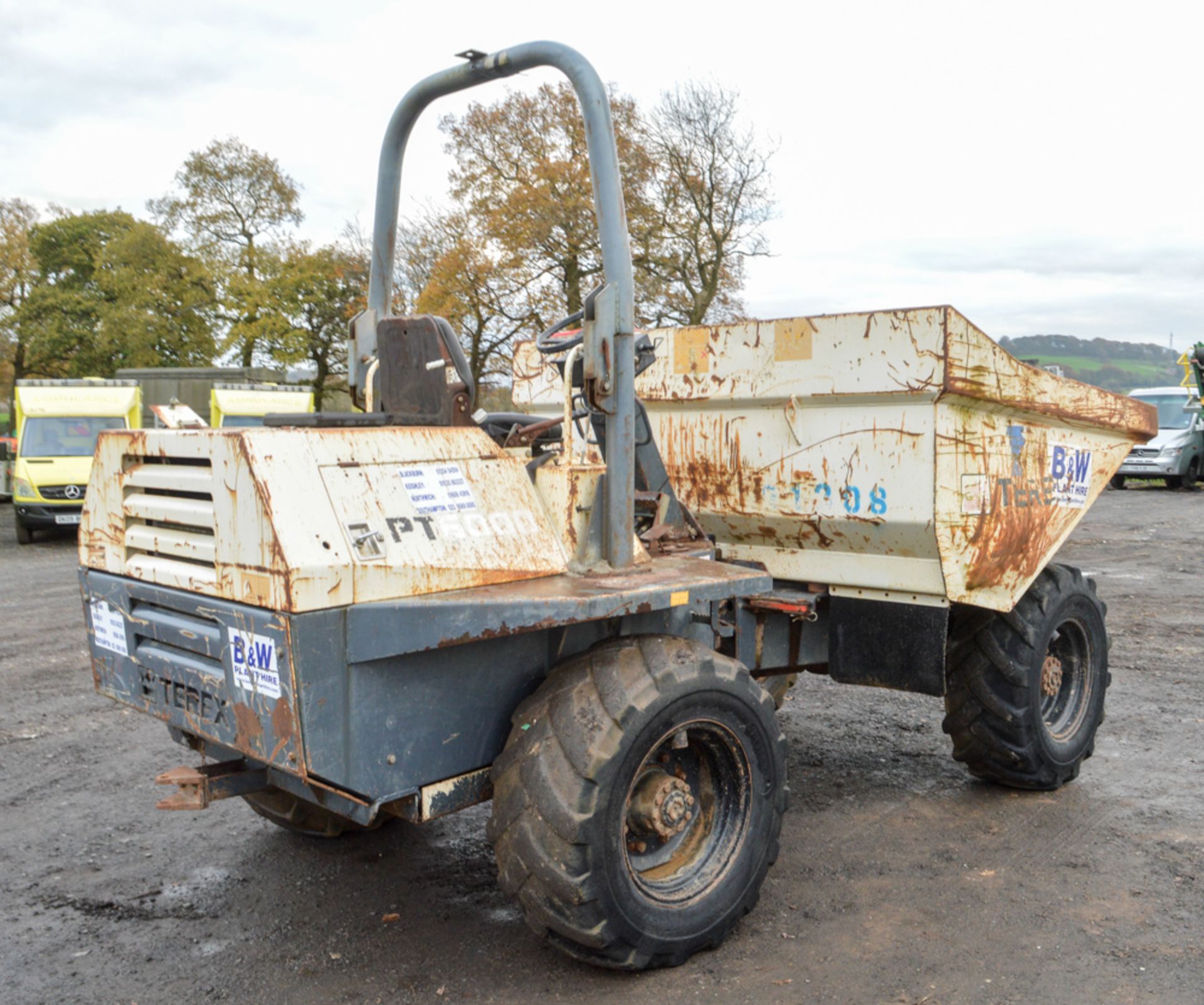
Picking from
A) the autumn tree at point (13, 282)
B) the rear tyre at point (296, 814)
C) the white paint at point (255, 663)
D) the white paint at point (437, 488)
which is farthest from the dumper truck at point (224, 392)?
the white paint at point (255, 663)

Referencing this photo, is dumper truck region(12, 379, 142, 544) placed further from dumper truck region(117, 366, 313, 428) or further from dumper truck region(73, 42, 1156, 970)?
dumper truck region(73, 42, 1156, 970)

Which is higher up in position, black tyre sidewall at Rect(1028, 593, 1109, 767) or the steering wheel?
the steering wheel

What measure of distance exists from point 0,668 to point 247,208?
30047 millimetres

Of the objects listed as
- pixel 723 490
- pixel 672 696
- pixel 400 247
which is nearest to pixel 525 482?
pixel 672 696

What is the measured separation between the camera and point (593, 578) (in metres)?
3.50

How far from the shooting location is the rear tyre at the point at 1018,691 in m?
4.87

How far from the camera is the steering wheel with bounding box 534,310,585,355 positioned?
364 centimetres

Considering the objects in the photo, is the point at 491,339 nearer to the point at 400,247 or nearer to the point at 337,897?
the point at 400,247

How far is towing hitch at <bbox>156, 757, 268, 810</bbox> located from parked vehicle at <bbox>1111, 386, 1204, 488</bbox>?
22.3 meters

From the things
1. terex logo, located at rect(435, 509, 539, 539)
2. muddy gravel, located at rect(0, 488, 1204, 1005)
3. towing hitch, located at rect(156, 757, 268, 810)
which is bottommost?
muddy gravel, located at rect(0, 488, 1204, 1005)

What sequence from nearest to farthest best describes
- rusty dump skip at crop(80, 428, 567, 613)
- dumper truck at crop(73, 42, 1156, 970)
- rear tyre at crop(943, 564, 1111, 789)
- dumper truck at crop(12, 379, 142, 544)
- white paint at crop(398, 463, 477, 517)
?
rusty dump skip at crop(80, 428, 567, 613) < dumper truck at crop(73, 42, 1156, 970) < white paint at crop(398, 463, 477, 517) < rear tyre at crop(943, 564, 1111, 789) < dumper truck at crop(12, 379, 142, 544)

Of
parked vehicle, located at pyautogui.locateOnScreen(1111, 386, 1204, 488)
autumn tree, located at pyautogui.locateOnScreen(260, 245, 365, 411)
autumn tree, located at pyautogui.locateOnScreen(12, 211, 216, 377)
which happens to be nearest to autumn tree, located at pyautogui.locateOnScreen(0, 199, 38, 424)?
autumn tree, located at pyautogui.locateOnScreen(12, 211, 216, 377)

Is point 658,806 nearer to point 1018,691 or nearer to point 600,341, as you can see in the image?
point 600,341

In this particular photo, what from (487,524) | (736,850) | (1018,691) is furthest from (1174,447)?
(487,524)
